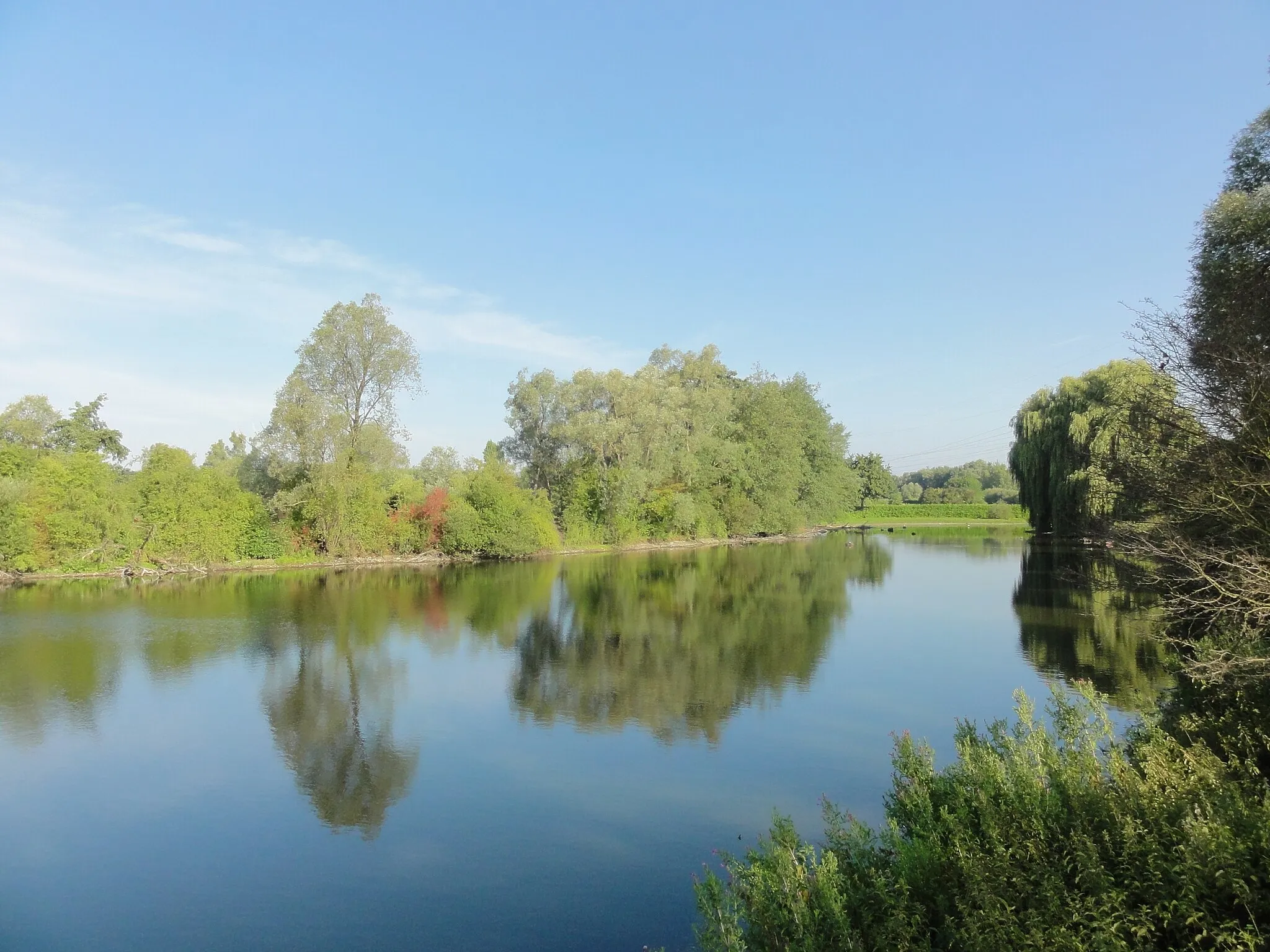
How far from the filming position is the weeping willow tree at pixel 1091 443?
10.0m

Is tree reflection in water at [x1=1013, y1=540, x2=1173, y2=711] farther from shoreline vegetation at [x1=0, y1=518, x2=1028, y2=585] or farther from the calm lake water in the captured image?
shoreline vegetation at [x1=0, y1=518, x2=1028, y2=585]

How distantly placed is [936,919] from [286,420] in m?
34.4

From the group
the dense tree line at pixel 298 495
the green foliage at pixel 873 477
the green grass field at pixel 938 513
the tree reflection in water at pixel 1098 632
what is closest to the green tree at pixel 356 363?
the dense tree line at pixel 298 495

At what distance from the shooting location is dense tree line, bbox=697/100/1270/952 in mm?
4254

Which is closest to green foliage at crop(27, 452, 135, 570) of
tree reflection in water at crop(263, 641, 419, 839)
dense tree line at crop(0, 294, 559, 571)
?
dense tree line at crop(0, 294, 559, 571)

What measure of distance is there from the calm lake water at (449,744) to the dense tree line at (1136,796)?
1.87 m

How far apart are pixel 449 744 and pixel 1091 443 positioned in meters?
27.5

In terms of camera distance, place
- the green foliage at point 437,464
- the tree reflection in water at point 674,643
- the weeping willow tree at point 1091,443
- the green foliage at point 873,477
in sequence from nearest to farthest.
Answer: the weeping willow tree at point 1091,443 < the tree reflection in water at point 674,643 < the green foliage at point 437,464 < the green foliage at point 873,477

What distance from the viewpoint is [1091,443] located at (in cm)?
2973

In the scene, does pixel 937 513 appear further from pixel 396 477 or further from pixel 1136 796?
pixel 1136 796

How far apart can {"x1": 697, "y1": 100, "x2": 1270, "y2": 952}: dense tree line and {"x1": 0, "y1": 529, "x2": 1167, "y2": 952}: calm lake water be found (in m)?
1.87

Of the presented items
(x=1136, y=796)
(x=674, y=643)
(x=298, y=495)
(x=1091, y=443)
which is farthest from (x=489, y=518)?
(x=1136, y=796)

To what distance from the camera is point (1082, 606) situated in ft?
77.9

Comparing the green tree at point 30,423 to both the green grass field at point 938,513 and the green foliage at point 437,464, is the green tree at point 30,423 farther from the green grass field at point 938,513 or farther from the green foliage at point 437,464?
the green grass field at point 938,513
